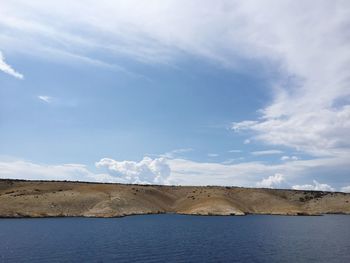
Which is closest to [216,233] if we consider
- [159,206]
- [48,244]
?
[48,244]

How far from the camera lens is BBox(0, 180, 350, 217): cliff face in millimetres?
136250

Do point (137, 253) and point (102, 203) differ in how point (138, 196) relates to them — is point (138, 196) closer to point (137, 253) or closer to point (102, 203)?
point (102, 203)

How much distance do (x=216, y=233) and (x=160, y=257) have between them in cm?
3424

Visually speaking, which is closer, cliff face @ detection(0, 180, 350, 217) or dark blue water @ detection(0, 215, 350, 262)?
dark blue water @ detection(0, 215, 350, 262)

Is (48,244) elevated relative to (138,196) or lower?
lower

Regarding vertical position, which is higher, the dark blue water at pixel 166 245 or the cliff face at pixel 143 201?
the cliff face at pixel 143 201

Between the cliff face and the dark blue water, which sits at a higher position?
the cliff face

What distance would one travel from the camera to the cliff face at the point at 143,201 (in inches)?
5364

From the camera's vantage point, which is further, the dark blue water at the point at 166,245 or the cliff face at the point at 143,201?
the cliff face at the point at 143,201

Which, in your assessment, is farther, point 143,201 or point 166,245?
point 143,201

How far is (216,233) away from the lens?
90375 millimetres

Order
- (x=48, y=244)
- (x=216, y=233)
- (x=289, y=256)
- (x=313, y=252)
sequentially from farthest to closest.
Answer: (x=216, y=233), (x=48, y=244), (x=313, y=252), (x=289, y=256)

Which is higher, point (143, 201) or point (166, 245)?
point (143, 201)

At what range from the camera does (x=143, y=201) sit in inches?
6319
